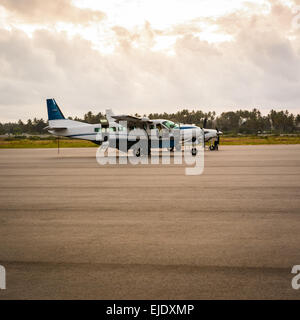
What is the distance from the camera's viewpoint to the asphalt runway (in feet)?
11.7

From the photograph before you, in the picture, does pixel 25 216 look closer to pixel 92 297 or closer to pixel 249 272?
pixel 92 297

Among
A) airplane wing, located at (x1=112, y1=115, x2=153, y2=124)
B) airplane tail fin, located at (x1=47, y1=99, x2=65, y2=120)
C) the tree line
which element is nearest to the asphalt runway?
airplane wing, located at (x1=112, y1=115, x2=153, y2=124)

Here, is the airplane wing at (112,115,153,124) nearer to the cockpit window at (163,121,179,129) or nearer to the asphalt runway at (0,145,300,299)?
the cockpit window at (163,121,179,129)

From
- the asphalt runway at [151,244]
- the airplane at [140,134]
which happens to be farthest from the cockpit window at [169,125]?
the asphalt runway at [151,244]

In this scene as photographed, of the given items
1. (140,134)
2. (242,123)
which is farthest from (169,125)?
(242,123)

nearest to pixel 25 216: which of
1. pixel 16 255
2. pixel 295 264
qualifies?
pixel 16 255

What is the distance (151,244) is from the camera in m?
4.93

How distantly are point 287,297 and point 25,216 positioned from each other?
200 inches

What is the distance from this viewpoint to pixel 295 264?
13.5ft

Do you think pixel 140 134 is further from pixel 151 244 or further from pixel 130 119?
pixel 151 244

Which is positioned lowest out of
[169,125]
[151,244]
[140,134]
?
[151,244]

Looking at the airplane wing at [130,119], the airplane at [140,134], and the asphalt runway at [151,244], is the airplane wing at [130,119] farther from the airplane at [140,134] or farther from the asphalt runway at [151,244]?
the asphalt runway at [151,244]

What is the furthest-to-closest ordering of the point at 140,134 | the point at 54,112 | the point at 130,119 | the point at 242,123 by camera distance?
the point at 242,123
the point at 54,112
the point at 140,134
the point at 130,119

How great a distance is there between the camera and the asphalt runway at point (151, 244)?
140 inches
